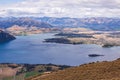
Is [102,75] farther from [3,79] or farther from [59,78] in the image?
[3,79]

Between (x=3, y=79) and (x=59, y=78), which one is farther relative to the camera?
(x=3, y=79)

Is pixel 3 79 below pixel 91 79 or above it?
below

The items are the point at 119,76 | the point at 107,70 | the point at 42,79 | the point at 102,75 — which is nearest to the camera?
the point at 119,76

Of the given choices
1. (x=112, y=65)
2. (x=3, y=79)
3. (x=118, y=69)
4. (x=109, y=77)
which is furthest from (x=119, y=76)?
(x=3, y=79)

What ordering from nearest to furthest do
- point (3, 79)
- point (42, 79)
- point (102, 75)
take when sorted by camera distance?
point (102, 75)
point (42, 79)
point (3, 79)

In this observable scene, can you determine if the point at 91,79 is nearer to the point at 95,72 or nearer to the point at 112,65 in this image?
the point at 95,72

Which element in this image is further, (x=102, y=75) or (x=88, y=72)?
(x=88, y=72)

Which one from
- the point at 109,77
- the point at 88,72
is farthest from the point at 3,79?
the point at 109,77

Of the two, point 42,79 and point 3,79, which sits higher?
point 42,79

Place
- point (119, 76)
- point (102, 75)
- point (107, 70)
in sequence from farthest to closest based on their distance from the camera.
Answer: point (107, 70)
point (102, 75)
point (119, 76)
